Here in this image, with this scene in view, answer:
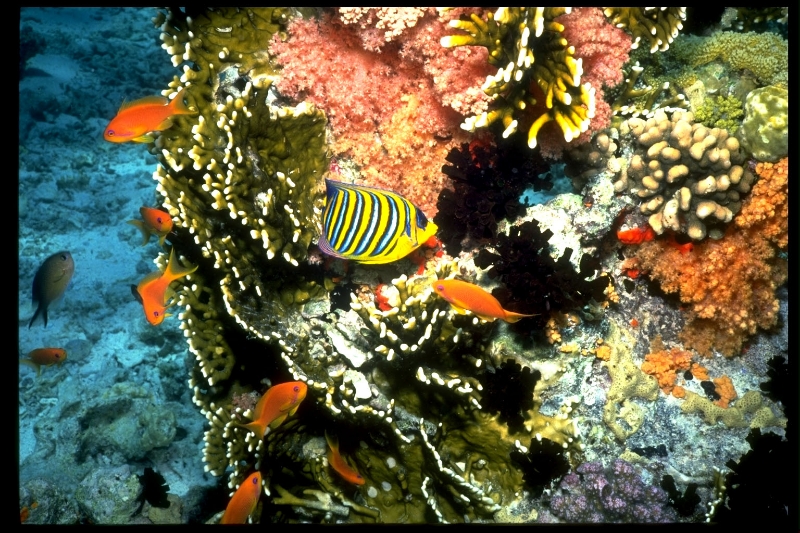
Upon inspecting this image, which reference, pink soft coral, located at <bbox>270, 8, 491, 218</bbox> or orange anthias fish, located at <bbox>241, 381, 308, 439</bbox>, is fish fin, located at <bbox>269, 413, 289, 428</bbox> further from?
pink soft coral, located at <bbox>270, 8, 491, 218</bbox>

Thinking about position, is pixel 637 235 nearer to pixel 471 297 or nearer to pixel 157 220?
pixel 471 297

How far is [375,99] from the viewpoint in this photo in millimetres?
4168

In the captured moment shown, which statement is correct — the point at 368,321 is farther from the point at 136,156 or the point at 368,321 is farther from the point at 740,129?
the point at 136,156

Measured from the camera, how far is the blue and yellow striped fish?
2.91m

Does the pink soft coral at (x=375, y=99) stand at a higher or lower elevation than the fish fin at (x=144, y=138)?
higher

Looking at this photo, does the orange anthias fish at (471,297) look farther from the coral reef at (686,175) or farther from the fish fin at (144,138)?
the fish fin at (144,138)

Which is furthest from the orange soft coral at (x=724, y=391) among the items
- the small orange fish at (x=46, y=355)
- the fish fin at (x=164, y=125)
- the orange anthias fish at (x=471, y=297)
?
the small orange fish at (x=46, y=355)

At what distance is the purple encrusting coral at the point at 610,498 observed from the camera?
3.55 meters

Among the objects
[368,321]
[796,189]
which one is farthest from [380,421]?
[796,189]

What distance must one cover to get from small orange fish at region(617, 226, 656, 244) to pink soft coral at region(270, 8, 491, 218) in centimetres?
159

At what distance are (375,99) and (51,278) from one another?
345 centimetres

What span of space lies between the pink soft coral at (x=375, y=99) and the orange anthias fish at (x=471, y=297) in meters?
1.40

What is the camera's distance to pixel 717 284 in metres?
3.83

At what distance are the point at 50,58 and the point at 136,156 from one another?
4.98 metres
